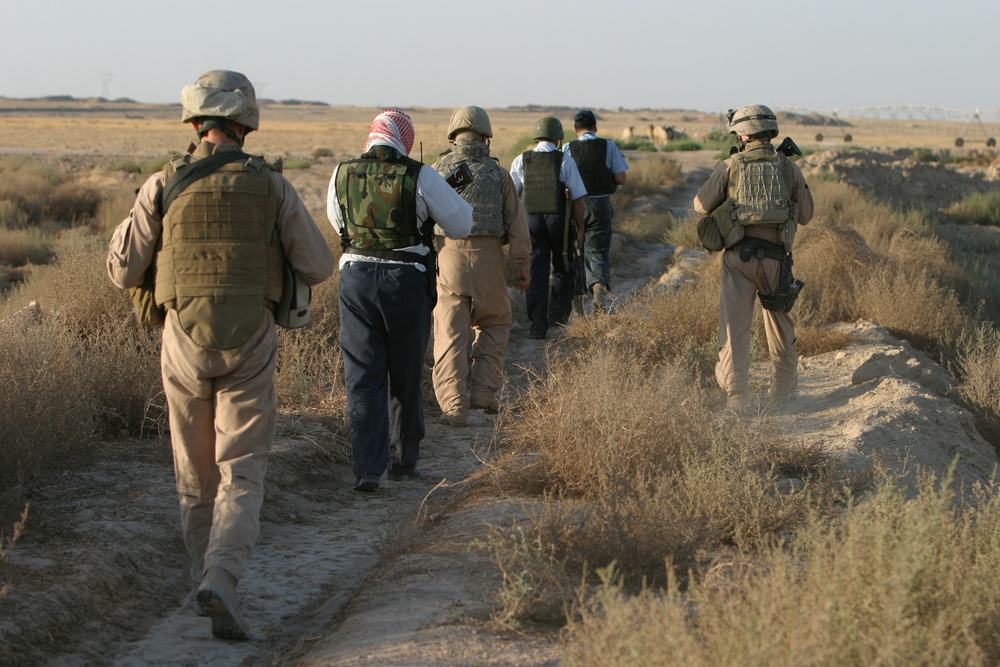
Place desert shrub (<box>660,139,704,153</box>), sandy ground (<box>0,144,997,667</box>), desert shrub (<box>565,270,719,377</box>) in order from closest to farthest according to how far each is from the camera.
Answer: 1. sandy ground (<box>0,144,997,667</box>)
2. desert shrub (<box>565,270,719,377</box>)
3. desert shrub (<box>660,139,704,153</box>)

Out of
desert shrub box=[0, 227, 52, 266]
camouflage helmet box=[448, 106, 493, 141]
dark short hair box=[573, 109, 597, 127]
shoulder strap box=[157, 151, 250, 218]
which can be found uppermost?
dark short hair box=[573, 109, 597, 127]

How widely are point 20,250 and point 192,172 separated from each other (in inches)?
491

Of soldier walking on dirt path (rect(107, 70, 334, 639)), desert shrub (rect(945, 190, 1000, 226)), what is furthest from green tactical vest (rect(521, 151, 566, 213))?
desert shrub (rect(945, 190, 1000, 226))

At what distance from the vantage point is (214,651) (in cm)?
379

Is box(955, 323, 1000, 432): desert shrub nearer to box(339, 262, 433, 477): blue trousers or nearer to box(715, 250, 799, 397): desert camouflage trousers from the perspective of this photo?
box(715, 250, 799, 397): desert camouflage trousers

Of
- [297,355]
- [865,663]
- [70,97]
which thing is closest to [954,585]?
[865,663]

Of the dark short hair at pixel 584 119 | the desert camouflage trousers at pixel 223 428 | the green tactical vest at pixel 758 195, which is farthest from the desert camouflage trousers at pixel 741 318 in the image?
the dark short hair at pixel 584 119

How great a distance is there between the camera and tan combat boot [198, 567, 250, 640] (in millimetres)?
3682

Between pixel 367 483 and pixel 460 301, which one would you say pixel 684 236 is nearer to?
pixel 460 301

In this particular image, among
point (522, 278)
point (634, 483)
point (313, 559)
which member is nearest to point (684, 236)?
point (522, 278)

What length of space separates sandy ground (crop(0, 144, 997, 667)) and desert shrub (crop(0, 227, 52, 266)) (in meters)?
9.87

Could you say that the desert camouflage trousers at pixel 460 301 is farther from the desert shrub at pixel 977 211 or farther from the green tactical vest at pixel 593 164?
the desert shrub at pixel 977 211

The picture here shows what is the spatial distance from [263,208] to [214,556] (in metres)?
1.21

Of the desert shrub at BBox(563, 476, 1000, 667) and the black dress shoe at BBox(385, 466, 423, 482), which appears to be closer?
the desert shrub at BBox(563, 476, 1000, 667)
